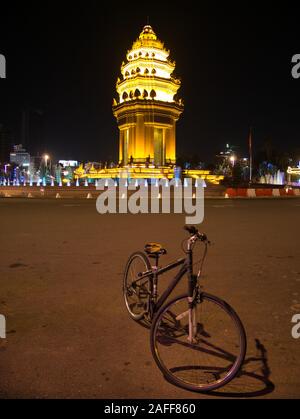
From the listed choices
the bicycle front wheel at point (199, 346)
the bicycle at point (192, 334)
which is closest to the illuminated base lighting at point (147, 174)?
the bicycle at point (192, 334)

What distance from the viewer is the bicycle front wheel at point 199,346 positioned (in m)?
3.70

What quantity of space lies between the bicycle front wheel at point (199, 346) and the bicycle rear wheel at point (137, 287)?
76 cm

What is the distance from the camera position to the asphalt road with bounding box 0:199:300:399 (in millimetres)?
3703

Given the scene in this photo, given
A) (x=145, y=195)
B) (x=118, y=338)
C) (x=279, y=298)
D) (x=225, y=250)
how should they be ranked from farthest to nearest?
(x=145, y=195) → (x=225, y=250) → (x=279, y=298) → (x=118, y=338)

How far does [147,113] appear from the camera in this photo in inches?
2530

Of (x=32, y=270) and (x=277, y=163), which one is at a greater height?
(x=277, y=163)

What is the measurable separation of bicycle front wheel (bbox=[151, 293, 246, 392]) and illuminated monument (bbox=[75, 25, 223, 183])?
5706cm

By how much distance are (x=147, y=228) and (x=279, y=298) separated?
900cm

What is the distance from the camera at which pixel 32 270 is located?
823 cm

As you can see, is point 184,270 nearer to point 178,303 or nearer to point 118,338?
point 178,303

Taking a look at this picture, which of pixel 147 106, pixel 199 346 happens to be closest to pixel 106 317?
pixel 199 346

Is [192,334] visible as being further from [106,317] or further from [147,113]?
[147,113]
